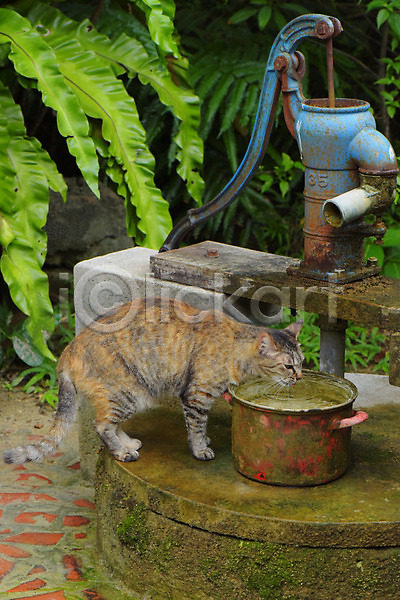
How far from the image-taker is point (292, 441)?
290 centimetres

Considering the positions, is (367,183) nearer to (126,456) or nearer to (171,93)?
(126,456)

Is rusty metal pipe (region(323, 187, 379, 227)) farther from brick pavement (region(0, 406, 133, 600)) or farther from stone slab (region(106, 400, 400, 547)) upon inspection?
brick pavement (region(0, 406, 133, 600))

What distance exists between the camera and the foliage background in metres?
4.49

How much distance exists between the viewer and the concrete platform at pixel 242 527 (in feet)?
8.95

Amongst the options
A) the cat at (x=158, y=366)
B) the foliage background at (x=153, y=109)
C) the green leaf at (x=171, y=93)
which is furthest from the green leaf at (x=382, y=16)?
the cat at (x=158, y=366)

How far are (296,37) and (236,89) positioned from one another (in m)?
2.50

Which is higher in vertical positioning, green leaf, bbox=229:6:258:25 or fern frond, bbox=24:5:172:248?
green leaf, bbox=229:6:258:25

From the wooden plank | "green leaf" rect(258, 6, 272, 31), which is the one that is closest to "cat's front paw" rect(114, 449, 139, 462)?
the wooden plank

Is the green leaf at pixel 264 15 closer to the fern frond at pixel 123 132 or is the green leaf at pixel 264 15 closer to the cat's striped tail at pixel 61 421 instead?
the fern frond at pixel 123 132

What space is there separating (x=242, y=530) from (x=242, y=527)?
0.4 inches

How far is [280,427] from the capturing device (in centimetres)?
289

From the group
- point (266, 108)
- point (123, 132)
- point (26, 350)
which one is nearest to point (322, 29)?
point (266, 108)

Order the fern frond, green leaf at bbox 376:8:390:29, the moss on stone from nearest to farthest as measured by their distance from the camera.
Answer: the moss on stone
the fern frond
green leaf at bbox 376:8:390:29

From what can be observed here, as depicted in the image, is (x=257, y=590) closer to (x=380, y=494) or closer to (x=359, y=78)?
(x=380, y=494)
